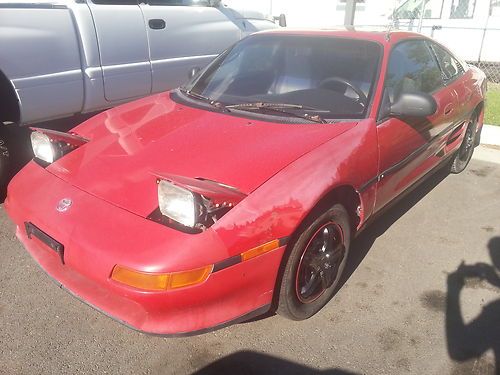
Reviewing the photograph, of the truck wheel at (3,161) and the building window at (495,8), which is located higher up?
the building window at (495,8)

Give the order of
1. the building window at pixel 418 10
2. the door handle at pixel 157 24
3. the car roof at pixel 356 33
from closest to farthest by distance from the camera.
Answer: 1. the car roof at pixel 356 33
2. the door handle at pixel 157 24
3. the building window at pixel 418 10

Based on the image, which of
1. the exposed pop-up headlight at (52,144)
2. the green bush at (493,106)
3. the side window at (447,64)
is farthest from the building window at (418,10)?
the exposed pop-up headlight at (52,144)

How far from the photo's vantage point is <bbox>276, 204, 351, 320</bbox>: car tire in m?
2.38

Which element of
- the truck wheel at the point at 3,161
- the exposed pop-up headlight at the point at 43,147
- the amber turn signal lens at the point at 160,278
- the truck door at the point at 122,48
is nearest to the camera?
the amber turn signal lens at the point at 160,278

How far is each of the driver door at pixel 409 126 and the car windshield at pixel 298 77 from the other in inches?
7.4

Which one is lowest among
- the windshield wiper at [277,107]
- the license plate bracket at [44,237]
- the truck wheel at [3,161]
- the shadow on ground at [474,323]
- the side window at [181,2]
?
the shadow on ground at [474,323]

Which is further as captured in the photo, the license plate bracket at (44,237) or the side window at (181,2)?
the side window at (181,2)

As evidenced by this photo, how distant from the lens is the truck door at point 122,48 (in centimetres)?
455

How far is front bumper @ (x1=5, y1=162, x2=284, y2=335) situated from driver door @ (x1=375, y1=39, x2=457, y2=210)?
1.21 m

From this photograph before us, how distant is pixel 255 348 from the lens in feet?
8.04

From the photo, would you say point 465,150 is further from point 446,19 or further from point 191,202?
point 446,19

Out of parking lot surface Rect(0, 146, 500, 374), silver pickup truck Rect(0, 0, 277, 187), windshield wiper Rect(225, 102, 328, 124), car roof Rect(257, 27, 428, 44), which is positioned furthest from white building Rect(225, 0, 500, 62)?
parking lot surface Rect(0, 146, 500, 374)

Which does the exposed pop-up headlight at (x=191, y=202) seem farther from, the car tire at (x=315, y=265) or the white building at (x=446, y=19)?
the white building at (x=446, y=19)

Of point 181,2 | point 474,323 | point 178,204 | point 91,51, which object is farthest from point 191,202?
point 181,2
